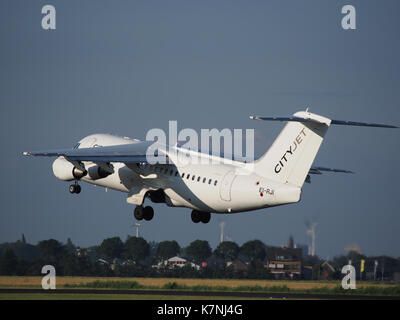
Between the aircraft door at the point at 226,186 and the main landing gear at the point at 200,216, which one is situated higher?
the aircraft door at the point at 226,186

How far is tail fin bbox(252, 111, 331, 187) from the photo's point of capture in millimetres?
40625

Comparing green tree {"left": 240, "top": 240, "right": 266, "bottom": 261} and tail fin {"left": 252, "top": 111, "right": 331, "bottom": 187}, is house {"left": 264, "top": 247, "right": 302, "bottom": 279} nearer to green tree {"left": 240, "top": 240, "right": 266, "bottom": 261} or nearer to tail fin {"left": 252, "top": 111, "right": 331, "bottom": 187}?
green tree {"left": 240, "top": 240, "right": 266, "bottom": 261}

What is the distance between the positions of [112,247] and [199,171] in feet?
75.9

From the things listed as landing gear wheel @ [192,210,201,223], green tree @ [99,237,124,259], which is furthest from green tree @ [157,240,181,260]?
landing gear wheel @ [192,210,201,223]

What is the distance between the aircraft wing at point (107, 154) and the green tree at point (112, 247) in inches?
803

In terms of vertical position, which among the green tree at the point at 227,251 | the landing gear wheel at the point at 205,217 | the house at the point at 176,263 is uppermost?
the landing gear wheel at the point at 205,217

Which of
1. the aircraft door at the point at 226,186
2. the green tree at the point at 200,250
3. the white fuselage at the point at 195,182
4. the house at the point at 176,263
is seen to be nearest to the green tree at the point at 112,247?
the house at the point at 176,263

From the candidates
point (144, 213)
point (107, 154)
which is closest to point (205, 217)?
point (144, 213)

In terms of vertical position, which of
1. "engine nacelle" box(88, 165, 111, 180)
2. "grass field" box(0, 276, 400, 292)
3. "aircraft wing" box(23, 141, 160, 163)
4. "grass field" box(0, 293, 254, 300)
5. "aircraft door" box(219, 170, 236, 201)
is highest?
"aircraft wing" box(23, 141, 160, 163)

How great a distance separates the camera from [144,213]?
4812 cm

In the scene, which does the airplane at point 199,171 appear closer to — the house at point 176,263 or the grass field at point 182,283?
the grass field at point 182,283

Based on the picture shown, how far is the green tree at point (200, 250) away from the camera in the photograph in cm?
6944

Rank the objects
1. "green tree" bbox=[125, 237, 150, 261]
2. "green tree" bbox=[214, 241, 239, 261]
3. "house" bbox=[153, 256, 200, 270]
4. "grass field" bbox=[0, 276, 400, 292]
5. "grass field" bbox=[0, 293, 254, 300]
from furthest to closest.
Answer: "green tree" bbox=[214, 241, 239, 261] < "green tree" bbox=[125, 237, 150, 261] < "house" bbox=[153, 256, 200, 270] < "grass field" bbox=[0, 276, 400, 292] < "grass field" bbox=[0, 293, 254, 300]
